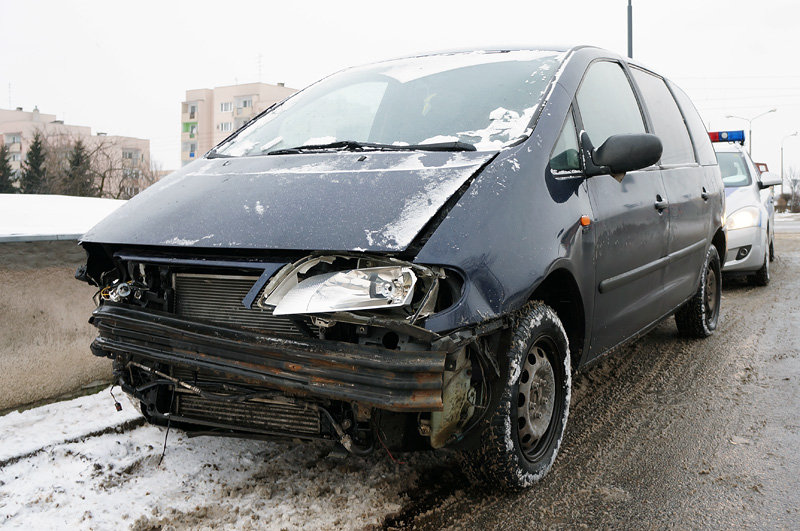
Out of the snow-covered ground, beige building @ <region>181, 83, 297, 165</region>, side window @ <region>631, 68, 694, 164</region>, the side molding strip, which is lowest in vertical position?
the snow-covered ground

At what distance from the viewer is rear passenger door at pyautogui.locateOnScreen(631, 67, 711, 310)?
13.3ft

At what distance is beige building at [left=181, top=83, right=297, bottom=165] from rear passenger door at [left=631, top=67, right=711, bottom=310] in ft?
287

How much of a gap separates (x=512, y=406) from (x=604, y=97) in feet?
6.11

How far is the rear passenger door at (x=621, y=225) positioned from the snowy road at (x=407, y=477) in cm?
52

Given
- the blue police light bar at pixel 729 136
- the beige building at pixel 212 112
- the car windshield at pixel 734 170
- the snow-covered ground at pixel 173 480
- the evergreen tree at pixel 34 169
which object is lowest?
the snow-covered ground at pixel 173 480

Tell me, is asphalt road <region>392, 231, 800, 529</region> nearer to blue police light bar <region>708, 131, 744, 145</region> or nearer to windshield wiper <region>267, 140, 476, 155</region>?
windshield wiper <region>267, 140, 476, 155</region>

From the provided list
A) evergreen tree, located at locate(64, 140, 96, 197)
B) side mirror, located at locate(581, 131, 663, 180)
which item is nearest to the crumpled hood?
side mirror, located at locate(581, 131, 663, 180)

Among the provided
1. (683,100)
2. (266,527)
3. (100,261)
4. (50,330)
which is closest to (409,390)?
(266,527)

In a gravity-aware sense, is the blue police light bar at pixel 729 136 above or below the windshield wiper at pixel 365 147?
above

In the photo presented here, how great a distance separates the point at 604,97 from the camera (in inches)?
138

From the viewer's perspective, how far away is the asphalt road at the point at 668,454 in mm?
2496

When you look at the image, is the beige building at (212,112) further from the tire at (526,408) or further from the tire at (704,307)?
the tire at (526,408)

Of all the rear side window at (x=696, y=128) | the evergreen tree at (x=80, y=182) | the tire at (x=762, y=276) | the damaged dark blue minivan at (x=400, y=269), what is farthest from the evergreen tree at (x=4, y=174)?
the damaged dark blue minivan at (x=400, y=269)

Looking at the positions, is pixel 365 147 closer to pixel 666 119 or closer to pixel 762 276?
pixel 666 119
